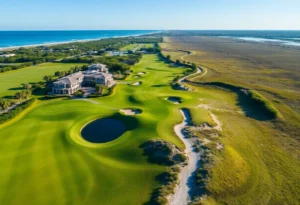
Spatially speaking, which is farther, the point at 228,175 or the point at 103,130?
the point at 103,130

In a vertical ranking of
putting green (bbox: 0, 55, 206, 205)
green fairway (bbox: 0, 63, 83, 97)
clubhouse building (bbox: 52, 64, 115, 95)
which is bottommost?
green fairway (bbox: 0, 63, 83, 97)

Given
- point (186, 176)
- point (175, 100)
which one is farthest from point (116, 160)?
point (175, 100)

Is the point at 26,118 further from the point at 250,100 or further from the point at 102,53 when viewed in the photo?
the point at 102,53

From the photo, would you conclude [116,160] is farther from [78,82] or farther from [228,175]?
[78,82]

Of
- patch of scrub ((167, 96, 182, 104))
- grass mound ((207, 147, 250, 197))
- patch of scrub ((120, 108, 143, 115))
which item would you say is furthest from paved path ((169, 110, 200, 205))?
patch of scrub ((167, 96, 182, 104))

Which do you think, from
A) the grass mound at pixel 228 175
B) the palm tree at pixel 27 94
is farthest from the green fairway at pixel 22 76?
the grass mound at pixel 228 175

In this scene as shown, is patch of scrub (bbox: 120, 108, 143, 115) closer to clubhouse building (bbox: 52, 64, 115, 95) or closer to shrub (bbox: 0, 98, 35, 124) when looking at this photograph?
clubhouse building (bbox: 52, 64, 115, 95)
